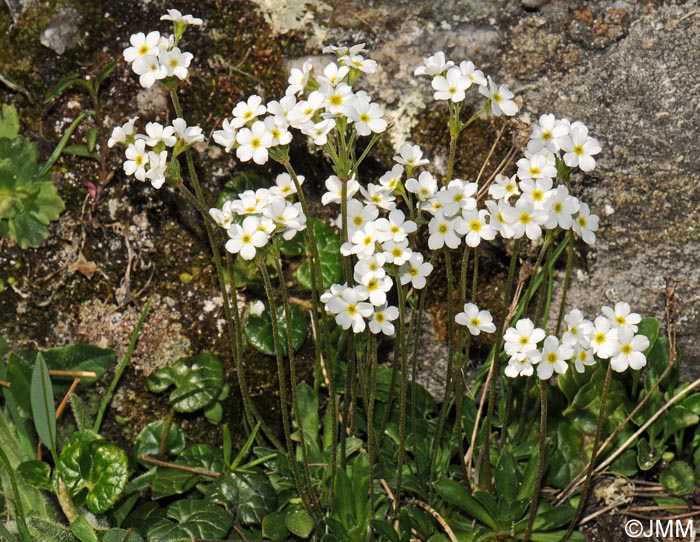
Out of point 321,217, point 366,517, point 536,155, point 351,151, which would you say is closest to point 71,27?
point 321,217

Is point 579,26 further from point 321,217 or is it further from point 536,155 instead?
point 321,217

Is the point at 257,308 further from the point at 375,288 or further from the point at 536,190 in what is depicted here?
the point at 536,190

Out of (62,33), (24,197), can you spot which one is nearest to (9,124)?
(24,197)

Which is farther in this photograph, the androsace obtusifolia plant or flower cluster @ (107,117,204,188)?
flower cluster @ (107,117,204,188)

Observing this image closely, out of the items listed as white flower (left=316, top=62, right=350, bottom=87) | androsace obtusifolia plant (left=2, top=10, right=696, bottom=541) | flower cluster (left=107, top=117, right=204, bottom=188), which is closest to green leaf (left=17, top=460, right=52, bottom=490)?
androsace obtusifolia plant (left=2, top=10, right=696, bottom=541)

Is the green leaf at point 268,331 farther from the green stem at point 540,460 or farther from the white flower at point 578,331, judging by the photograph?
the white flower at point 578,331

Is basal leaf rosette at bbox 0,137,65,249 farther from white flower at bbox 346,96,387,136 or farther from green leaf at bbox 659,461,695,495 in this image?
green leaf at bbox 659,461,695,495
